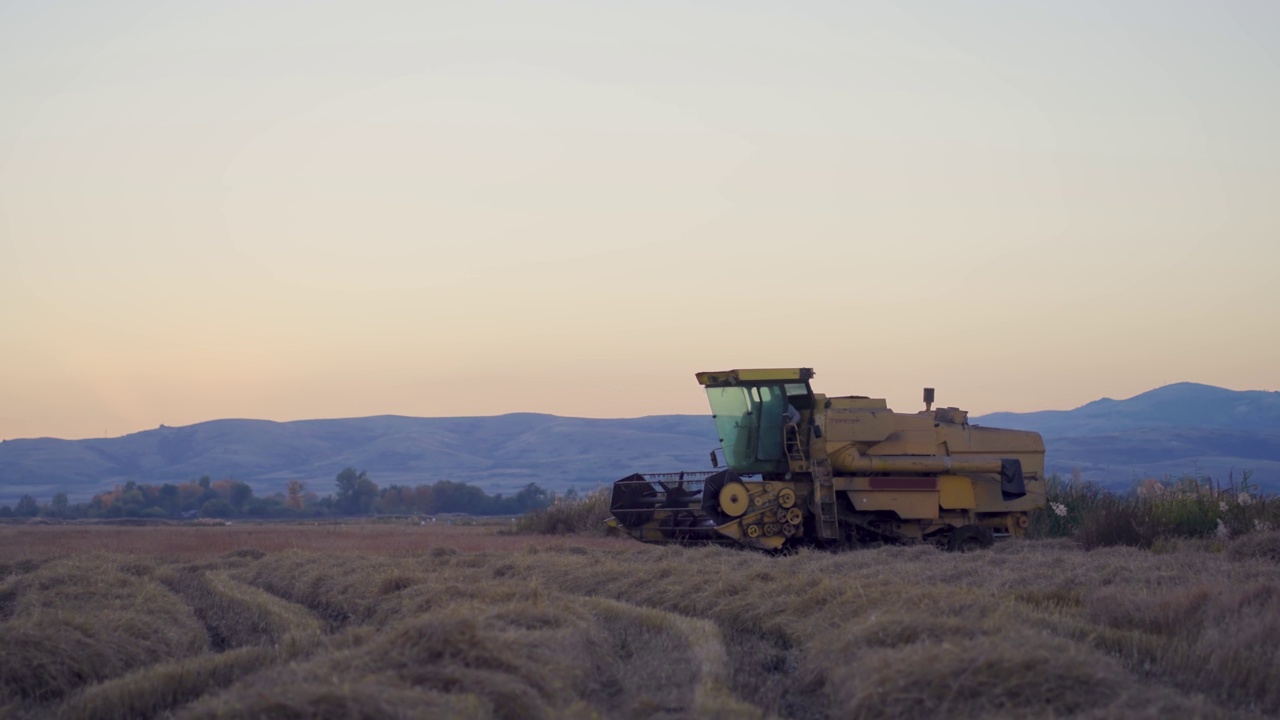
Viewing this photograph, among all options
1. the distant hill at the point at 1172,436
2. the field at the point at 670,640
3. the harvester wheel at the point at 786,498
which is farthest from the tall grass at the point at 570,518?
the distant hill at the point at 1172,436

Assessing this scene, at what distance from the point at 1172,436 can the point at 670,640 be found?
15287 cm

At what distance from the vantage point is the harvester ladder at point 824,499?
1870cm

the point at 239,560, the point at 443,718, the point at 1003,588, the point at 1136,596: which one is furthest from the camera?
the point at 239,560

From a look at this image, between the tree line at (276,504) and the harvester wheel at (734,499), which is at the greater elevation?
the harvester wheel at (734,499)

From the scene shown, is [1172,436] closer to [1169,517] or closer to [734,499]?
[1169,517]

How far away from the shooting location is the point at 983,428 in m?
19.8

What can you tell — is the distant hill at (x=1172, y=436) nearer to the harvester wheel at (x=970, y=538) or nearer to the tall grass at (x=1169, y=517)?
the tall grass at (x=1169, y=517)

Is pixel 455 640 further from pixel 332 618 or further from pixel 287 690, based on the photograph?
pixel 332 618

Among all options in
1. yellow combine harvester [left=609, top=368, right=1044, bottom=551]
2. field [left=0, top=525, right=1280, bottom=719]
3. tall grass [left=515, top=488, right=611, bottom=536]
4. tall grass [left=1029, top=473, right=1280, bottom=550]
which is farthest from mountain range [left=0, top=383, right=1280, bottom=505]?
field [left=0, top=525, right=1280, bottom=719]

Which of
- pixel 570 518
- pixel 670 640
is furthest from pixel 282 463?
pixel 670 640

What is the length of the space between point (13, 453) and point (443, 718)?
208 meters

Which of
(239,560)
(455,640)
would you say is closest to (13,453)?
(239,560)

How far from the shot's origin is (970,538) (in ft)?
64.2

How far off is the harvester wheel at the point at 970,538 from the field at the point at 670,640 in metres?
4.47
